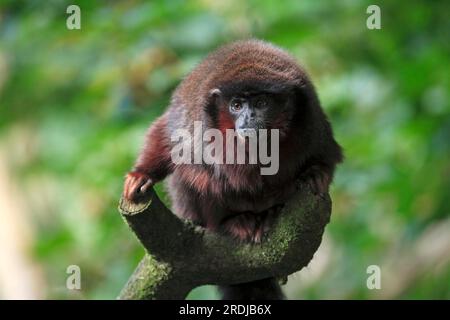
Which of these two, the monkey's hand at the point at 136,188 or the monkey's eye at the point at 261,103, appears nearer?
the monkey's hand at the point at 136,188

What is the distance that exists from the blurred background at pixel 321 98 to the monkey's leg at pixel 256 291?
0.66 m

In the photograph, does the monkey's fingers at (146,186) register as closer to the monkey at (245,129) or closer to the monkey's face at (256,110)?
the monkey at (245,129)

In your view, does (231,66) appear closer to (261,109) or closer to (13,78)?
(261,109)

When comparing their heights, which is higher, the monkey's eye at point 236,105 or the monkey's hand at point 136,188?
the monkey's eye at point 236,105

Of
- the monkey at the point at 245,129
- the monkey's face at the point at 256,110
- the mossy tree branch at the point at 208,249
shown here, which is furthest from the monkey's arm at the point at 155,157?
the monkey's face at the point at 256,110

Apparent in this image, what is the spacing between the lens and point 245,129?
10.8ft

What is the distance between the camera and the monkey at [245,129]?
3369mm

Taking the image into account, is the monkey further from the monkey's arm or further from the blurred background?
the blurred background

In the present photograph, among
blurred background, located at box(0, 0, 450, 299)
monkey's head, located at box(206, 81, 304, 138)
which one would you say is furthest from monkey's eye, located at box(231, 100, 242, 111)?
blurred background, located at box(0, 0, 450, 299)

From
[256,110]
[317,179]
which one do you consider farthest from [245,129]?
[317,179]

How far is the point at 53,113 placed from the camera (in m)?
6.57

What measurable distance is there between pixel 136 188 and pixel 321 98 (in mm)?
2454

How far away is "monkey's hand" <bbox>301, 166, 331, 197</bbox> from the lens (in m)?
3.27

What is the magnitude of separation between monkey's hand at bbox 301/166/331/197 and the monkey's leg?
2.20 ft
